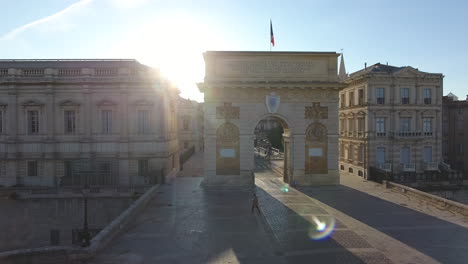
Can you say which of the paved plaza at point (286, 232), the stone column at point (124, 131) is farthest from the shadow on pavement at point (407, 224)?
the stone column at point (124, 131)

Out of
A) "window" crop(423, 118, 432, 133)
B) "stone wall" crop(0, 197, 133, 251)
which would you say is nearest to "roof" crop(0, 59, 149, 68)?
"stone wall" crop(0, 197, 133, 251)

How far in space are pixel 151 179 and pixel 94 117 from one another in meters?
7.14

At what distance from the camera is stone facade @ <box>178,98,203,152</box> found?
168 feet

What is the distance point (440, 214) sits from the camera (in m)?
16.0

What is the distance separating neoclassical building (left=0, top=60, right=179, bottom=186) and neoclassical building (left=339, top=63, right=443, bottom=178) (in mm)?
19270

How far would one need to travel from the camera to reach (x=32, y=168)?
24.8 metres

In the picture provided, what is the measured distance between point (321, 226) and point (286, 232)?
1966 millimetres

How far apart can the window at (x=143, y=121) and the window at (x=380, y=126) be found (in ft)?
71.1

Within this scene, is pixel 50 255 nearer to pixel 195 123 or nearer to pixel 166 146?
pixel 166 146

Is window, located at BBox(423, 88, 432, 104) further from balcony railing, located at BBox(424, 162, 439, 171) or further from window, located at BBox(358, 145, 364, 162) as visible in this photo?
window, located at BBox(358, 145, 364, 162)

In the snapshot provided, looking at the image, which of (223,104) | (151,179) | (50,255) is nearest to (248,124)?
(223,104)

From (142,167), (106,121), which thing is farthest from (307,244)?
(106,121)

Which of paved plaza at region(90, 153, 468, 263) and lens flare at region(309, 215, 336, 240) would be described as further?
lens flare at region(309, 215, 336, 240)

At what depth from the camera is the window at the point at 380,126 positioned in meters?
28.5
